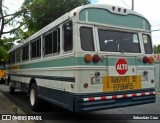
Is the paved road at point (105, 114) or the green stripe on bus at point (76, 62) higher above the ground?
the green stripe on bus at point (76, 62)

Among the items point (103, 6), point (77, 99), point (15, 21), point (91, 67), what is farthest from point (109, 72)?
point (15, 21)

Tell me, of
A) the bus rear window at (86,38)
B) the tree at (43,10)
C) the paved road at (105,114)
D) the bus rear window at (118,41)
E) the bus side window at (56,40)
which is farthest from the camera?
the tree at (43,10)

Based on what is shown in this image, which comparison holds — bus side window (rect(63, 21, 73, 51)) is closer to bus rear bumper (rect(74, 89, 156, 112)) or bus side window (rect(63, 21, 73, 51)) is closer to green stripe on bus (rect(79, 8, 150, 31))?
green stripe on bus (rect(79, 8, 150, 31))

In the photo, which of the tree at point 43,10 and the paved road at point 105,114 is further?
the tree at point 43,10

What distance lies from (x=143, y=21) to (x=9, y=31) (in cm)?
695

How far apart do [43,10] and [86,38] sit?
791 centimetres

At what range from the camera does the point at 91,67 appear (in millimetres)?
6559

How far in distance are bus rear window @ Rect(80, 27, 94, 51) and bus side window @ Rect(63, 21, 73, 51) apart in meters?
0.29

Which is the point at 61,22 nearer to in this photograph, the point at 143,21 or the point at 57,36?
the point at 57,36

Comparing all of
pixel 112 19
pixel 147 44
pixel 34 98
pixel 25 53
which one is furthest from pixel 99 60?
pixel 25 53

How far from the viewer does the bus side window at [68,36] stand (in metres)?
6.79

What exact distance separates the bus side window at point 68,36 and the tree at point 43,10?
6061 mm

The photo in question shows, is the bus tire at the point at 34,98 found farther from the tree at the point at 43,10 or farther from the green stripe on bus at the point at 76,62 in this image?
the tree at the point at 43,10

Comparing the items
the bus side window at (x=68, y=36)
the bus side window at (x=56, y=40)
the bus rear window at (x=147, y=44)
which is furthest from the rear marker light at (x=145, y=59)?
the bus side window at (x=56, y=40)
